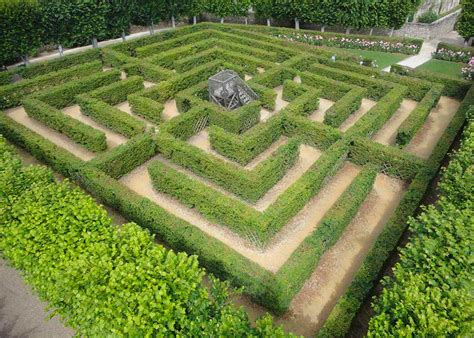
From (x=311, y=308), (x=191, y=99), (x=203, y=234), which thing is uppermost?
(x=191, y=99)

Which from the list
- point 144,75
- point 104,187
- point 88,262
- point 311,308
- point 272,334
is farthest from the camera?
point 144,75

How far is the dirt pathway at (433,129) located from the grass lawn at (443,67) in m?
5.75

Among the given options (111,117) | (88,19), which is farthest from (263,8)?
(111,117)

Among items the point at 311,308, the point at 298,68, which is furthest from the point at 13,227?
the point at 298,68

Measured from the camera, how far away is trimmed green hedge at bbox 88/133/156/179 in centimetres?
1683

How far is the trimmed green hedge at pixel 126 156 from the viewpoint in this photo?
55.2ft

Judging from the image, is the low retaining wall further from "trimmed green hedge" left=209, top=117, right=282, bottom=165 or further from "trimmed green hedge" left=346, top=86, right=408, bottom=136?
"trimmed green hedge" left=209, top=117, right=282, bottom=165

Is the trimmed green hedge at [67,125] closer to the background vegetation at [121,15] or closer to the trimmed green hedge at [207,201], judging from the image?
the trimmed green hedge at [207,201]

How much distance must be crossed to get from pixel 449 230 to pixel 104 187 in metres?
13.7

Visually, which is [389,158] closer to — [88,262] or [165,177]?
[165,177]

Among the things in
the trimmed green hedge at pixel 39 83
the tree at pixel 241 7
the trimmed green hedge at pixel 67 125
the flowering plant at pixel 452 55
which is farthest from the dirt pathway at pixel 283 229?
the tree at pixel 241 7

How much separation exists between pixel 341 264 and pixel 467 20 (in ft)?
112

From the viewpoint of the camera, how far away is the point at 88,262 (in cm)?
884

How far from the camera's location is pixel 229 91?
22.5 metres
